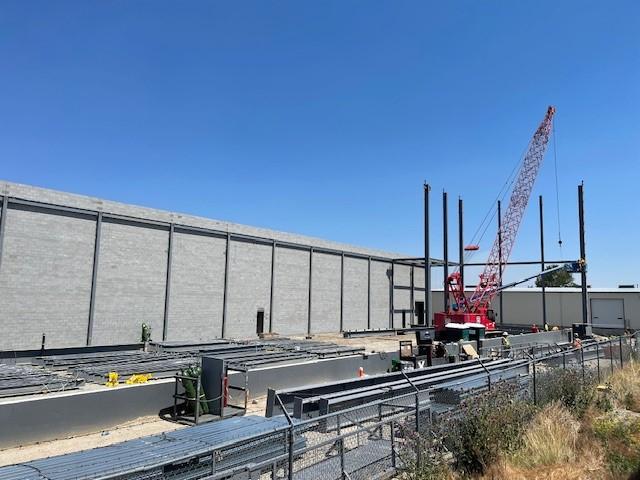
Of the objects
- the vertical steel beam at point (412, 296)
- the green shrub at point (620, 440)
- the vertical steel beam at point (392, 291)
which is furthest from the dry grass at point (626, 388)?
the vertical steel beam at point (412, 296)

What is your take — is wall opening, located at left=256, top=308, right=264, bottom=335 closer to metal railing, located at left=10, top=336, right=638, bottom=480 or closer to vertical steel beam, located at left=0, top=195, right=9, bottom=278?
vertical steel beam, located at left=0, top=195, right=9, bottom=278

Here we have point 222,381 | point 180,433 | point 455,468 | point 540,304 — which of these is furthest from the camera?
point 540,304

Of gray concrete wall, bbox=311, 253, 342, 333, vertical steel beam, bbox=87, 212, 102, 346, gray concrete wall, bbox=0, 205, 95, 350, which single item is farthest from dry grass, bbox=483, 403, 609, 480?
gray concrete wall, bbox=311, 253, 342, 333

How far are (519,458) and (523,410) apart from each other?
1021 millimetres

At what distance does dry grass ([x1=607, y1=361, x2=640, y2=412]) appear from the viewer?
12438 mm

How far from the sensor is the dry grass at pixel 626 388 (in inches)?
490

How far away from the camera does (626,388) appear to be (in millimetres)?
13391

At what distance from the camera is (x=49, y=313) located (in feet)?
74.8

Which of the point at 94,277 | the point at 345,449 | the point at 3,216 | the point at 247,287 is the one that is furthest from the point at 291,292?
the point at 345,449

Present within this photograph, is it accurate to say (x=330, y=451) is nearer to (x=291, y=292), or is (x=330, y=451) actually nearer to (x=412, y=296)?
(x=291, y=292)

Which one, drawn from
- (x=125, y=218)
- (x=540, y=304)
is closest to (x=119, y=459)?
(x=125, y=218)

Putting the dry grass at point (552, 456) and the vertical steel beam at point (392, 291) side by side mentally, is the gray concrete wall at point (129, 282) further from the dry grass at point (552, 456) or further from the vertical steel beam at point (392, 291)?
the vertical steel beam at point (392, 291)

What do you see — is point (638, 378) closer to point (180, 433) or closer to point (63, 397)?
point (180, 433)

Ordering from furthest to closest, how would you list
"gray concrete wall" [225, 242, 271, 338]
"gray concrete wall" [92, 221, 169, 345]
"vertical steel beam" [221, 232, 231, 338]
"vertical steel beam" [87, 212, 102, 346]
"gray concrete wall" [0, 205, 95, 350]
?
"gray concrete wall" [225, 242, 271, 338], "vertical steel beam" [221, 232, 231, 338], "gray concrete wall" [92, 221, 169, 345], "vertical steel beam" [87, 212, 102, 346], "gray concrete wall" [0, 205, 95, 350]
